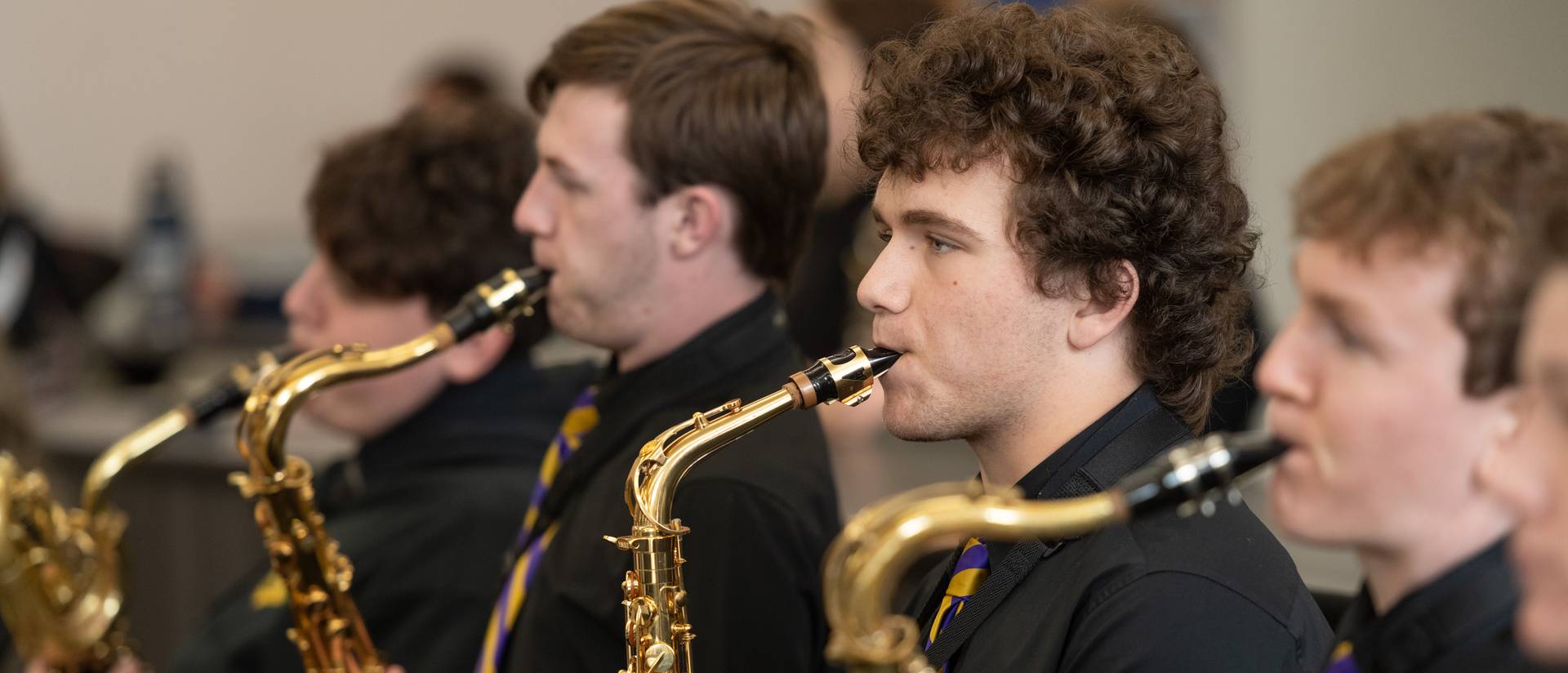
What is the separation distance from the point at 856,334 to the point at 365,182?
169 centimetres

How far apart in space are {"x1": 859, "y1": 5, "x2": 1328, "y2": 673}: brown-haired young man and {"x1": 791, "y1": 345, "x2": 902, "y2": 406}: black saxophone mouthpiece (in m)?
0.03

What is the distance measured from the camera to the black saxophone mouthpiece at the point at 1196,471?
4.45ft

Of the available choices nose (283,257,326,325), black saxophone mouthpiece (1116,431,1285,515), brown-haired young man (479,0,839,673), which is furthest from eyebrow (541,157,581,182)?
black saxophone mouthpiece (1116,431,1285,515)

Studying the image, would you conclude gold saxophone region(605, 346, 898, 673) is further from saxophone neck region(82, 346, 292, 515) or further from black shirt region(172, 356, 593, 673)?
saxophone neck region(82, 346, 292, 515)

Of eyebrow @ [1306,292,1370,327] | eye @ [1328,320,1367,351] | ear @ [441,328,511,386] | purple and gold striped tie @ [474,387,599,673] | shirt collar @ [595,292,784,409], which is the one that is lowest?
purple and gold striped tie @ [474,387,599,673]

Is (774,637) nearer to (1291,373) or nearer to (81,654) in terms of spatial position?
(1291,373)

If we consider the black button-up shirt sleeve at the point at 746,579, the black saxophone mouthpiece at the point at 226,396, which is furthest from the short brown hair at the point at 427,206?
the black button-up shirt sleeve at the point at 746,579

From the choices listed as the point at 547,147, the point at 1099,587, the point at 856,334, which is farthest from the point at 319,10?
the point at 1099,587

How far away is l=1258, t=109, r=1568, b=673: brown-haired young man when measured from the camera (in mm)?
1213

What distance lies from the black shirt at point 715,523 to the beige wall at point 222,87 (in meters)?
4.68

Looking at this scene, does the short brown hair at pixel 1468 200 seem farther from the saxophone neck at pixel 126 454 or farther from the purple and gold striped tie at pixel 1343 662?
the saxophone neck at pixel 126 454

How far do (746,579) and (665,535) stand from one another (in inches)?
6.4

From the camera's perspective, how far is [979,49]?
1.93 m

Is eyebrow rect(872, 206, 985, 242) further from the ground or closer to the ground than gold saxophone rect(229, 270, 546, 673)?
further from the ground
